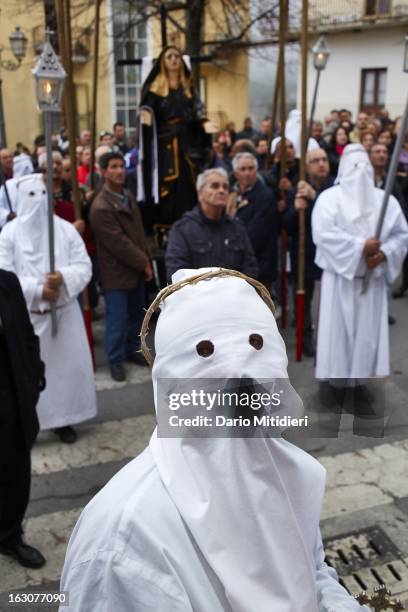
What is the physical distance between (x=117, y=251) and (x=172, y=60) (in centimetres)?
217

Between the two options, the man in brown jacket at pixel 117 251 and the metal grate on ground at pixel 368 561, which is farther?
the man in brown jacket at pixel 117 251

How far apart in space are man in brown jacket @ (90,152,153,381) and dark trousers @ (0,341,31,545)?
2.34 metres

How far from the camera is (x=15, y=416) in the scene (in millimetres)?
3023

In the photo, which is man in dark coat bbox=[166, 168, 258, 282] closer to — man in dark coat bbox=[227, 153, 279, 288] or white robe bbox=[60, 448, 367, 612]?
man in dark coat bbox=[227, 153, 279, 288]

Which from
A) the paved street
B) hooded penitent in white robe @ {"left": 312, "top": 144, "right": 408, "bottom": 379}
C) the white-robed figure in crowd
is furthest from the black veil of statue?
the white-robed figure in crowd

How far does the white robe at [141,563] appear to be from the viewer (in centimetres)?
127

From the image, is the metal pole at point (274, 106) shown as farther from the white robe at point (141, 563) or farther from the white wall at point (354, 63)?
the white wall at point (354, 63)

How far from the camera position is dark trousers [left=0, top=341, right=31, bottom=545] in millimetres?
2977

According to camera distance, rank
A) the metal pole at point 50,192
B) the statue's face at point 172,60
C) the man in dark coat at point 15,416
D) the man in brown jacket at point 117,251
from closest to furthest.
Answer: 1. the man in dark coat at point 15,416
2. the metal pole at point 50,192
3. the man in brown jacket at point 117,251
4. the statue's face at point 172,60

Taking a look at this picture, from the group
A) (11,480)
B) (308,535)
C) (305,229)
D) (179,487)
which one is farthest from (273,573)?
(305,229)

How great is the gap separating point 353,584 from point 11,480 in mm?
1641

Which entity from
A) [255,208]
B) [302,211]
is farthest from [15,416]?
[255,208]

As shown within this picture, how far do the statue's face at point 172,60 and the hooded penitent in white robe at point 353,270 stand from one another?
2293mm

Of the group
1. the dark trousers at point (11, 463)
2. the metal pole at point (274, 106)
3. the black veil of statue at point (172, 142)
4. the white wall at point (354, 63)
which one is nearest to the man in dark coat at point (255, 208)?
the metal pole at point (274, 106)
